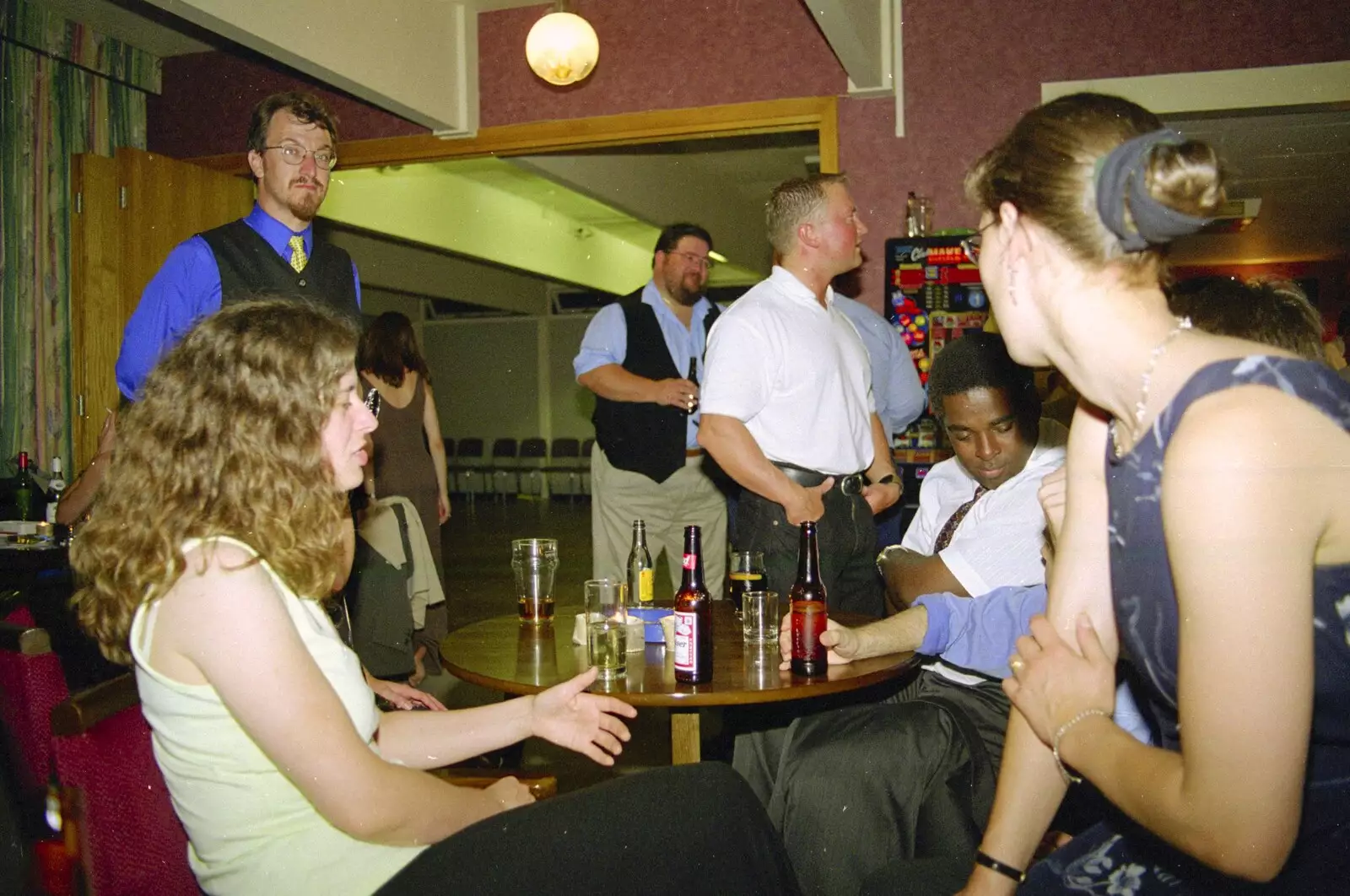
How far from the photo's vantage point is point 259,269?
8.30 feet

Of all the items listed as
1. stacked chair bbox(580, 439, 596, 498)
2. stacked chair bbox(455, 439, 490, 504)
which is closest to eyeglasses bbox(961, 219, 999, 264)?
stacked chair bbox(580, 439, 596, 498)

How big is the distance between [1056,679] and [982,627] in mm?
918

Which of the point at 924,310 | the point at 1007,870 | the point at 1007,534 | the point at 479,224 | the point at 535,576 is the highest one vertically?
the point at 479,224

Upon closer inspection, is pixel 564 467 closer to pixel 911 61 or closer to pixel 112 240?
pixel 112 240

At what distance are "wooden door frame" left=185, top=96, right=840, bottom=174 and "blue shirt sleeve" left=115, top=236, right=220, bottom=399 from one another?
278cm

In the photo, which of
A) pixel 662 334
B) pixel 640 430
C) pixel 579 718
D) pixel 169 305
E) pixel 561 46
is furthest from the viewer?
pixel 662 334

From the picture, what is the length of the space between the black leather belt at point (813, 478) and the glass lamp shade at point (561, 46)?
2322mm

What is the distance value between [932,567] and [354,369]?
4.53 feet

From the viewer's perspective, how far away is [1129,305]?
1109 millimetres

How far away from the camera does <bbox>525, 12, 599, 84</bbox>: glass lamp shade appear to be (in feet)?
14.3

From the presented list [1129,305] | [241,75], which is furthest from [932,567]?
[241,75]

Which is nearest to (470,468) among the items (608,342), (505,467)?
(505,467)

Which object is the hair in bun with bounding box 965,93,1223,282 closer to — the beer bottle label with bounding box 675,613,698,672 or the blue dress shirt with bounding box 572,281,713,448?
the beer bottle label with bounding box 675,613,698,672

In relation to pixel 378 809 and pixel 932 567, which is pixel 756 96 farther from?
pixel 378 809
